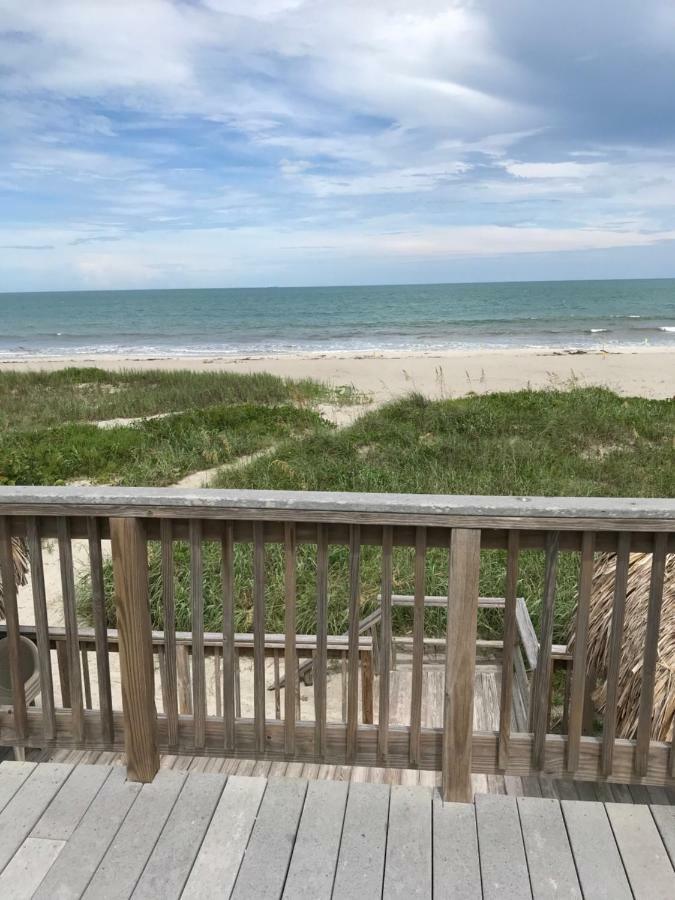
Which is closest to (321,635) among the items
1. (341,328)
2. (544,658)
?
(544,658)

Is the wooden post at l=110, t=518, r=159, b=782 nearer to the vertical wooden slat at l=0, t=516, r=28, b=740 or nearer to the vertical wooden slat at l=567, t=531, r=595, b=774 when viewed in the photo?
the vertical wooden slat at l=0, t=516, r=28, b=740

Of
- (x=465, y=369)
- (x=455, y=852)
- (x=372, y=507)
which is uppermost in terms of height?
(x=372, y=507)

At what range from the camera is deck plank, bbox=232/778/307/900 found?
203 centimetres

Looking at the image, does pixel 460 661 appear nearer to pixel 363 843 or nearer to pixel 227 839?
pixel 363 843

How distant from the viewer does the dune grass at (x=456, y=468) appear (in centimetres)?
564

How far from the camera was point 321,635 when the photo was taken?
2318 mm

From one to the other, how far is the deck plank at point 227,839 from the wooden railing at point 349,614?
0.12 m

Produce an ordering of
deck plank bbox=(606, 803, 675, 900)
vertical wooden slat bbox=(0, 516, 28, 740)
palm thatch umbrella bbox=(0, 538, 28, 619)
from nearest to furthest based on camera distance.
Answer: deck plank bbox=(606, 803, 675, 900) → vertical wooden slat bbox=(0, 516, 28, 740) → palm thatch umbrella bbox=(0, 538, 28, 619)

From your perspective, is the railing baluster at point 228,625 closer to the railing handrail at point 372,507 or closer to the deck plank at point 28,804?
the railing handrail at point 372,507

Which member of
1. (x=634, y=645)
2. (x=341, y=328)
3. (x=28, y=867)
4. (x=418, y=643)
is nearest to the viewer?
(x=28, y=867)

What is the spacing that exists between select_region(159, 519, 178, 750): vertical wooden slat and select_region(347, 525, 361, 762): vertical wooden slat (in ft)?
1.99

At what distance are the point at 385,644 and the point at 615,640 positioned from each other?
30.0 inches

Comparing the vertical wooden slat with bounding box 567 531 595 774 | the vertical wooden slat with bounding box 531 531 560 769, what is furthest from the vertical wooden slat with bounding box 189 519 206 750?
the vertical wooden slat with bounding box 567 531 595 774

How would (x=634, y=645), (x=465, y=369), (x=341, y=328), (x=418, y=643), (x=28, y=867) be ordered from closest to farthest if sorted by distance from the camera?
(x=28, y=867)
(x=418, y=643)
(x=634, y=645)
(x=465, y=369)
(x=341, y=328)
